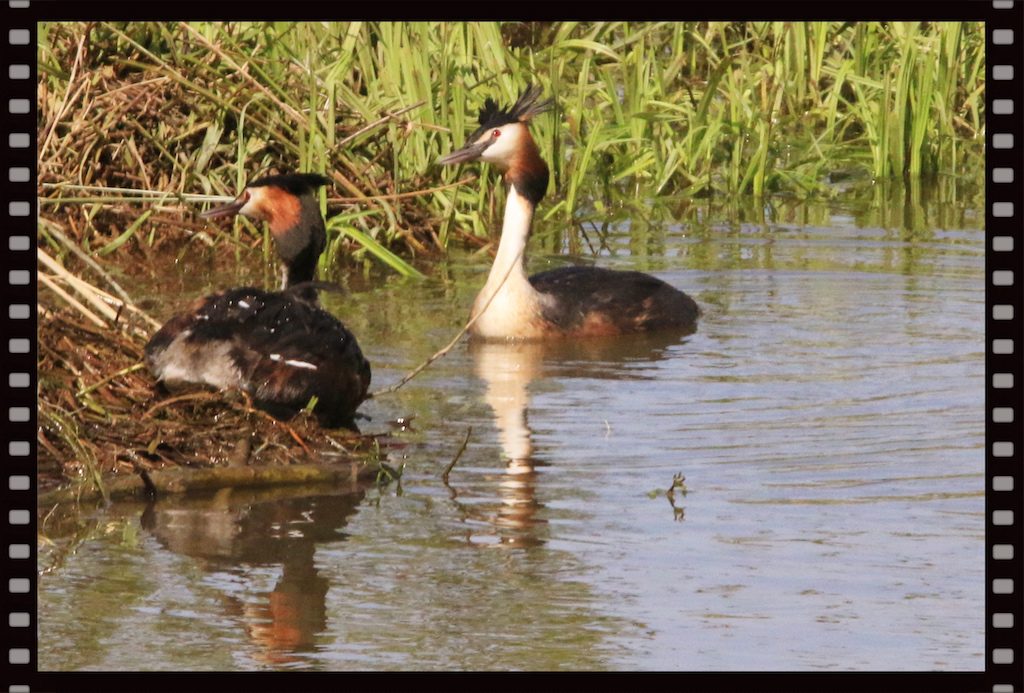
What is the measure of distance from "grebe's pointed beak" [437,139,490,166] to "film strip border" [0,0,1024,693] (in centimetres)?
492

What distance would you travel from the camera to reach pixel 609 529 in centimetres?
583

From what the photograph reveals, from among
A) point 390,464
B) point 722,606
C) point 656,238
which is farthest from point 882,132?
point 722,606

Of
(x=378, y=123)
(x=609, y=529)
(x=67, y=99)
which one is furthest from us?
(x=378, y=123)

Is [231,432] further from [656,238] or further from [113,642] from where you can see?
[656,238]

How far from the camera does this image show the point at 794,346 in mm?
8617

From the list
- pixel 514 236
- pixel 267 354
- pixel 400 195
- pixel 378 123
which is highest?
pixel 378 123

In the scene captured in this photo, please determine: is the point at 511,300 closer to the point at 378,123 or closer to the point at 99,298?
the point at 378,123

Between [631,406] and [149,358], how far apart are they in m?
2.04

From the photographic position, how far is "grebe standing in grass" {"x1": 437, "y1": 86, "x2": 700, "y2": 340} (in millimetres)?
9109
